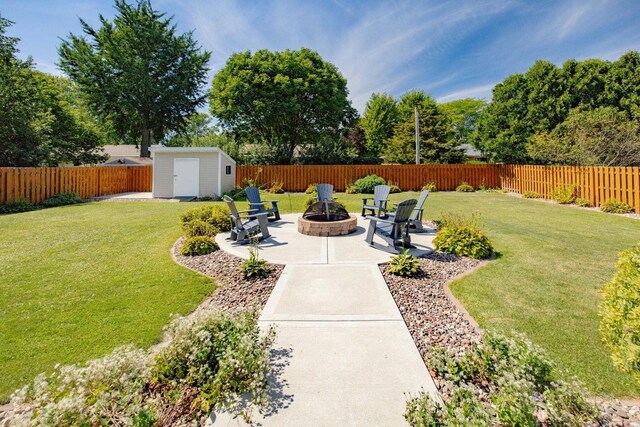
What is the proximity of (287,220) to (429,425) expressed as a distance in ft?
24.0

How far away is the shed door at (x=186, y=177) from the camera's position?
15.4 meters

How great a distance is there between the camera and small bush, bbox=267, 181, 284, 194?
18.6 metres

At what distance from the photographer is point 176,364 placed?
225 centimetres

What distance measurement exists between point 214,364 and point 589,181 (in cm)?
1628

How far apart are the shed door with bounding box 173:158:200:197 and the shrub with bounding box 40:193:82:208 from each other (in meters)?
4.25

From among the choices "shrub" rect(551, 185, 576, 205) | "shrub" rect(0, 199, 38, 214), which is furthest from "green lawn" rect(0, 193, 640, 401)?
"shrub" rect(551, 185, 576, 205)

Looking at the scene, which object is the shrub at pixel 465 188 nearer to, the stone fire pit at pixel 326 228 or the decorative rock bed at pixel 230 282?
the stone fire pit at pixel 326 228

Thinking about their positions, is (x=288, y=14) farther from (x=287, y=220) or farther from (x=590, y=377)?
(x=590, y=377)

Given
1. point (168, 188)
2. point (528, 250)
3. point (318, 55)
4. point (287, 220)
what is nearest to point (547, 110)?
point (318, 55)

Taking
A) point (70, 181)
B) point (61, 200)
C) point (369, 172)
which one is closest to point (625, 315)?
point (61, 200)

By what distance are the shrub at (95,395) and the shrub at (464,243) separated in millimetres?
5062

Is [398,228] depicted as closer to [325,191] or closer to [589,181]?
[325,191]

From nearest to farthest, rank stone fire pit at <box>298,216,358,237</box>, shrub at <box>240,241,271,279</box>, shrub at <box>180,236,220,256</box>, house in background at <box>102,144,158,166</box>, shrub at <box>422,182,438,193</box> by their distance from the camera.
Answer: shrub at <box>240,241,271,279</box>
shrub at <box>180,236,220,256</box>
stone fire pit at <box>298,216,358,237</box>
shrub at <box>422,182,438,193</box>
house in background at <box>102,144,158,166</box>

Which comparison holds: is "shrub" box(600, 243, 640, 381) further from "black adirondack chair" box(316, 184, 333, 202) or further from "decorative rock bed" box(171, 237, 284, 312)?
"black adirondack chair" box(316, 184, 333, 202)
